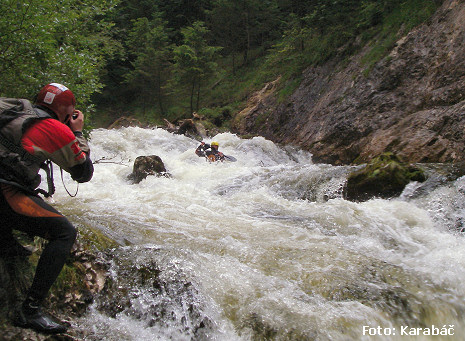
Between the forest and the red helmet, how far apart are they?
14.0ft

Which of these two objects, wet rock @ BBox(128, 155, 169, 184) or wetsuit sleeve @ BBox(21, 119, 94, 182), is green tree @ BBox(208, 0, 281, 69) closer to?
wet rock @ BBox(128, 155, 169, 184)

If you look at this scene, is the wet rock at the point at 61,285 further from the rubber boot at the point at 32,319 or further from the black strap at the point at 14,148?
the black strap at the point at 14,148

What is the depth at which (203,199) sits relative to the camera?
7.14m

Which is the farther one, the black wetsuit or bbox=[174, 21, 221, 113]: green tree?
bbox=[174, 21, 221, 113]: green tree

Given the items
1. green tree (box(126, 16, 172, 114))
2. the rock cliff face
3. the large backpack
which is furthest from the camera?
green tree (box(126, 16, 172, 114))

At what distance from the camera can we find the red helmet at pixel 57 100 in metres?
2.38

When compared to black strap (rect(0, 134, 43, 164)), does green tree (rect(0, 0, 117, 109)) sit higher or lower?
higher

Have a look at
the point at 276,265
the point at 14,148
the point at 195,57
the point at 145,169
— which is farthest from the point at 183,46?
the point at 14,148

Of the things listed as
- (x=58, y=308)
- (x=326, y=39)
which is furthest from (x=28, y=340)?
(x=326, y=39)

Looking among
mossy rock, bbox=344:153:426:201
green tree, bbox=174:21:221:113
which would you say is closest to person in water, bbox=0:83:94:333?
mossy rock, bbox=344:153:426:201

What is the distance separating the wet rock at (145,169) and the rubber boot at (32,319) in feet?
24.2

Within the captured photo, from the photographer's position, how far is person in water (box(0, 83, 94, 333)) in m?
2.17

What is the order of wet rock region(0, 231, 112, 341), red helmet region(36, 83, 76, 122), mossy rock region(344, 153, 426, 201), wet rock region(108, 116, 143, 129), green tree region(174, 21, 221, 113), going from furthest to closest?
wet rock region(108, 116, 143, 129)
green tree region(174, 21, 221, 113)
mossy rock region(344, 153, 426, 201)
red helmet region(36, 83, 76, 122)
wet rock region(0, 231, 112, 341)

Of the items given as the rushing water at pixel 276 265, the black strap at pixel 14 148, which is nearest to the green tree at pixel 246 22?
the rushing water at pixel 276 265
